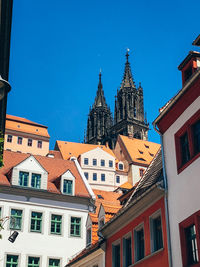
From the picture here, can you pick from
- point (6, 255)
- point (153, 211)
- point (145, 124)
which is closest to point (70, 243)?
point (6, 255)

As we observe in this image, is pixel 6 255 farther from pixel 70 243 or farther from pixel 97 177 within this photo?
pixel 97 177

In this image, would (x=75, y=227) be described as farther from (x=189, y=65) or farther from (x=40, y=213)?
(x=189, y=65)

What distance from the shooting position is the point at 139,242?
2073cm

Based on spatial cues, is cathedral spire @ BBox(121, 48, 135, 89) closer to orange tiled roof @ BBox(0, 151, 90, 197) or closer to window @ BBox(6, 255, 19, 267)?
orange tiled roof @ BBox(0, 151, 90, 197)

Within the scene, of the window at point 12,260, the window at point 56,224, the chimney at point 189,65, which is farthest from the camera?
the window at point 56,224

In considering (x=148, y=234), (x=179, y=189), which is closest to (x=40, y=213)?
(x=148, y=234)

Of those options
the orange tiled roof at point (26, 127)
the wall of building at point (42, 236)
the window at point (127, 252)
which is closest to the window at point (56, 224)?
the wall of building at point (42, 236)

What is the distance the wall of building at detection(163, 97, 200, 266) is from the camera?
627 inches

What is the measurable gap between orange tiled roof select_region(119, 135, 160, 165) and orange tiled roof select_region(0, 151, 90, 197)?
58106 millimetres

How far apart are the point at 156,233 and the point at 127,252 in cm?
348

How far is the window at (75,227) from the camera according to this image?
3575 centimetres

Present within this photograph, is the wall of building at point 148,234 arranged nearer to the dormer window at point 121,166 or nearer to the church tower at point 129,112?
the dormer window at point 121,166

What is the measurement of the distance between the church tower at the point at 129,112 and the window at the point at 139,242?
4241 inches

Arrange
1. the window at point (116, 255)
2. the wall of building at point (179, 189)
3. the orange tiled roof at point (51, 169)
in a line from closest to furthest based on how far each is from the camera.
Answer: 1. the wall of building at point (179, 189)
2. the window at point (116, 255)
3. the orange tiled roof at point (51, 169)
